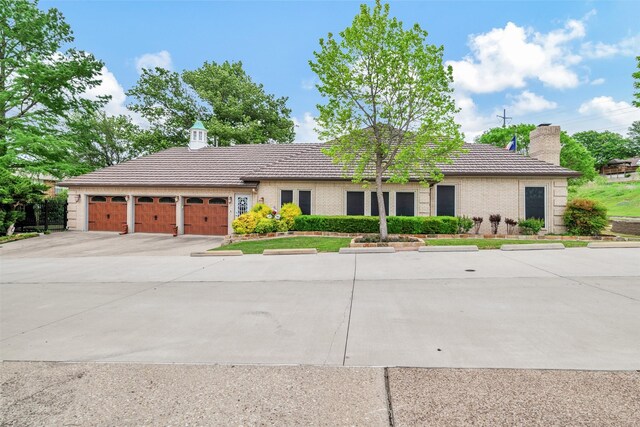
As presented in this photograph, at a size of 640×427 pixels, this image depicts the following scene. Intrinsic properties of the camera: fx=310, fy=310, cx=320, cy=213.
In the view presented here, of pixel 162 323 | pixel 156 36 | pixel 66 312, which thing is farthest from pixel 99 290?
pixel 156 36

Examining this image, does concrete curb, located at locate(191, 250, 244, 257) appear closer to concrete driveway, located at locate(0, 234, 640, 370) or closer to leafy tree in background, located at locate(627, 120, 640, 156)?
concrete driveway, located at locate(0, 234, 640, 370)

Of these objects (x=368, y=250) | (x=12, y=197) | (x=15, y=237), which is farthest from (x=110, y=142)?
(x=368, y=250)

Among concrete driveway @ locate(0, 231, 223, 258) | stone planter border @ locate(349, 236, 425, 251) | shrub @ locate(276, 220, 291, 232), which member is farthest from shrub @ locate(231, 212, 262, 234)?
stone planter border @ locate(349, 236, 425, 251)

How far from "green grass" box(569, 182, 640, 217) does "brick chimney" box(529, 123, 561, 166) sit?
68.9 ft

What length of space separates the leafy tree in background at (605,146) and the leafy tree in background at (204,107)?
80179 mm

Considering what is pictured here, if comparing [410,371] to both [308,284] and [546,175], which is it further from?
[546,175]

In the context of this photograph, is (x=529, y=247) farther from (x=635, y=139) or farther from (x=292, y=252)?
(x=635, y=139)

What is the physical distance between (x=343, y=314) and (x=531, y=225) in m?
14.6

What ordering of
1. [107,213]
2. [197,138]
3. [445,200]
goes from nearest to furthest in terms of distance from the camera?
[445,200] → [107,213] → [197,138]

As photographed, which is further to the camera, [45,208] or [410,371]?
[45,208]

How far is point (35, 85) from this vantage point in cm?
2217

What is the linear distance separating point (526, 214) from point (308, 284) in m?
14.9

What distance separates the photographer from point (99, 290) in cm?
741

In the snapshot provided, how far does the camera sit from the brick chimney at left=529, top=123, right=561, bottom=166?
18.1m
